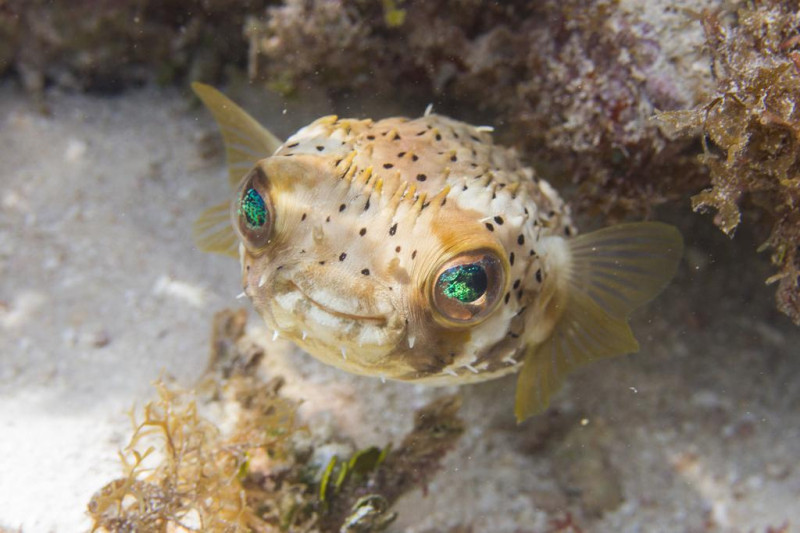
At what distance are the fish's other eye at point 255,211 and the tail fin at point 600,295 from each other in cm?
125

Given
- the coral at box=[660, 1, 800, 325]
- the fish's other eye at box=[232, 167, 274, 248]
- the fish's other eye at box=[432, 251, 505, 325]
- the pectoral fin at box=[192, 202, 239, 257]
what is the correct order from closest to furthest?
the fish's other eye at box=[432, 251, 505, 325], the fish's other eye at box=[232, 167, 274, 248], the coral at box=[660, 1, 800, 325], the pectoral fin at box=[192, 202, 239, 257]

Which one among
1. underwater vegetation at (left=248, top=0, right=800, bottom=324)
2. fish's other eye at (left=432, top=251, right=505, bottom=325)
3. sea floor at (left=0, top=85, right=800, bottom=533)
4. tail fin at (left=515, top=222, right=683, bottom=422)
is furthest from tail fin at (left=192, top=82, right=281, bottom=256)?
tail fin at (left=515, top=222, right=683, bottom=422)

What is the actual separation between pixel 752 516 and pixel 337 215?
305cm

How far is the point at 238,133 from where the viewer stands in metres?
3.10

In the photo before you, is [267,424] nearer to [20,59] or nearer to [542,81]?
[542,81]

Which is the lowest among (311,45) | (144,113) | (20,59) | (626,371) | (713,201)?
(626,371)

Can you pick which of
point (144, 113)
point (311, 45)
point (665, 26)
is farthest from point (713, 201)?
point (144, 113)

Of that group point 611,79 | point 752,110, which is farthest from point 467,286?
point 611,79

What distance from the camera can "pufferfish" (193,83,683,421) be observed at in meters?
1.88

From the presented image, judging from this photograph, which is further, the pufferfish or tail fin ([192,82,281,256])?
tail fin ([192,82,281,256])

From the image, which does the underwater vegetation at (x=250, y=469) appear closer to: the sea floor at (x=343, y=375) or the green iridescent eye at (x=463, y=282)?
the sea floor at (x=343, y=375)

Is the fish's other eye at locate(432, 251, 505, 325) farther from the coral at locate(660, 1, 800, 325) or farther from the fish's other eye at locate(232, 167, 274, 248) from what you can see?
the coral at locate(660, 1, 800, 325)

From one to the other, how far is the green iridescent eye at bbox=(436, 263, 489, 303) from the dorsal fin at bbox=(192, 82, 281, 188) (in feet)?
5.01

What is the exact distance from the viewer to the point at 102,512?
2.19 m
